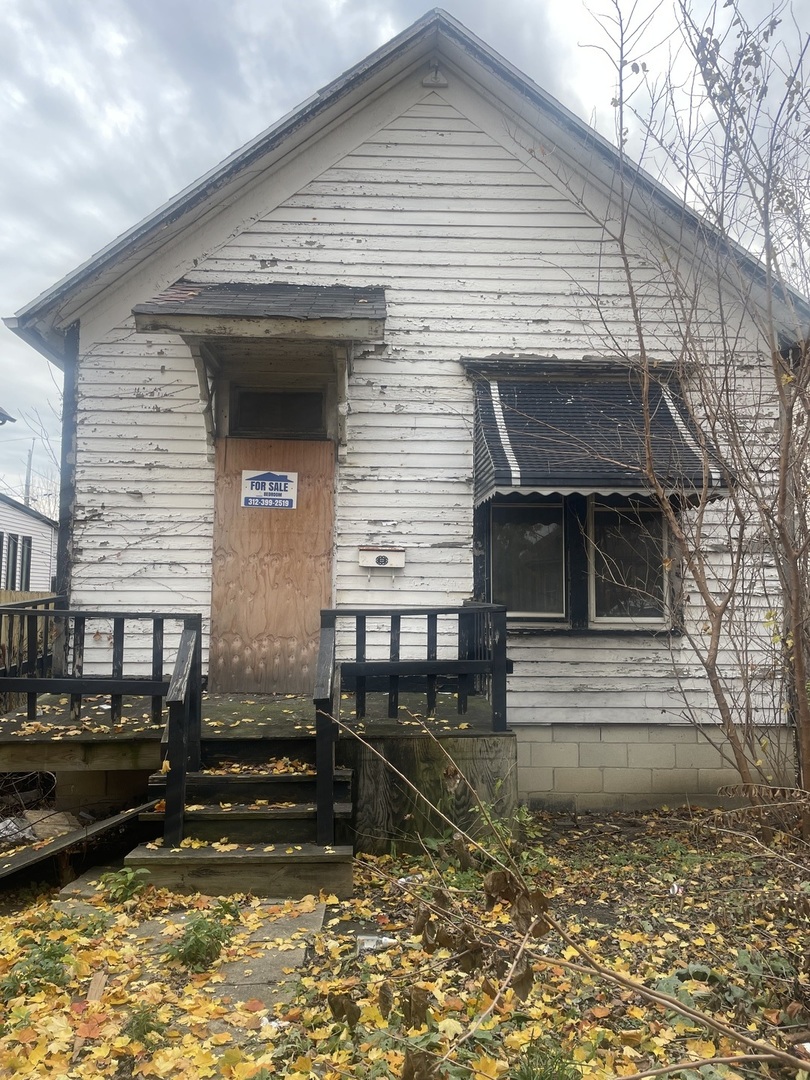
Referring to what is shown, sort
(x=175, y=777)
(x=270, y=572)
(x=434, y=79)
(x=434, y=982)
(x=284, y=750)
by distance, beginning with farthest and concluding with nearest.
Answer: (x=434, y=79), (x=270, y=572), (x=284, y=750), (x=175, y=777), (x=434, y=982)

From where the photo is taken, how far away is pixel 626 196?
778cm

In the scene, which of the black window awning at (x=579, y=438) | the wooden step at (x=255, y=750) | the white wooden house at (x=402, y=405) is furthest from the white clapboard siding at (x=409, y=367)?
the wooden step at (x=255, y=750)

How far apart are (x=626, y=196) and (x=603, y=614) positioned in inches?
165

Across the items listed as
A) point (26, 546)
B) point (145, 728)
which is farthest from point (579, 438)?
point (26, 546)

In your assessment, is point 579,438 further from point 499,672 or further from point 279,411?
point 279,411

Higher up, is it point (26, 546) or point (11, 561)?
point (26, 546)

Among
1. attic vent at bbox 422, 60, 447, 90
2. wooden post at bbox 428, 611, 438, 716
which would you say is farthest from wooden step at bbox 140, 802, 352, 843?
attic vent at bbox 422, 60, 447, 90

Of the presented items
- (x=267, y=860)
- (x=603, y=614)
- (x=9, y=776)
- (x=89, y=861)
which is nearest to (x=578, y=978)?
(x=267, y=860)

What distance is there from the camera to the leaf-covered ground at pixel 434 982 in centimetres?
270

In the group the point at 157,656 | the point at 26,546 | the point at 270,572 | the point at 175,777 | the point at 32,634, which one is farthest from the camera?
the point at 26,546

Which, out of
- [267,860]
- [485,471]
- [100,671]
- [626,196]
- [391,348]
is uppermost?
[626,196]

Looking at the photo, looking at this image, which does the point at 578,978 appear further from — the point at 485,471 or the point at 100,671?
the point at 100,671

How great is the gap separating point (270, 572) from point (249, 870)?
343 centimetres

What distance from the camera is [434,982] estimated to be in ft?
12.0
